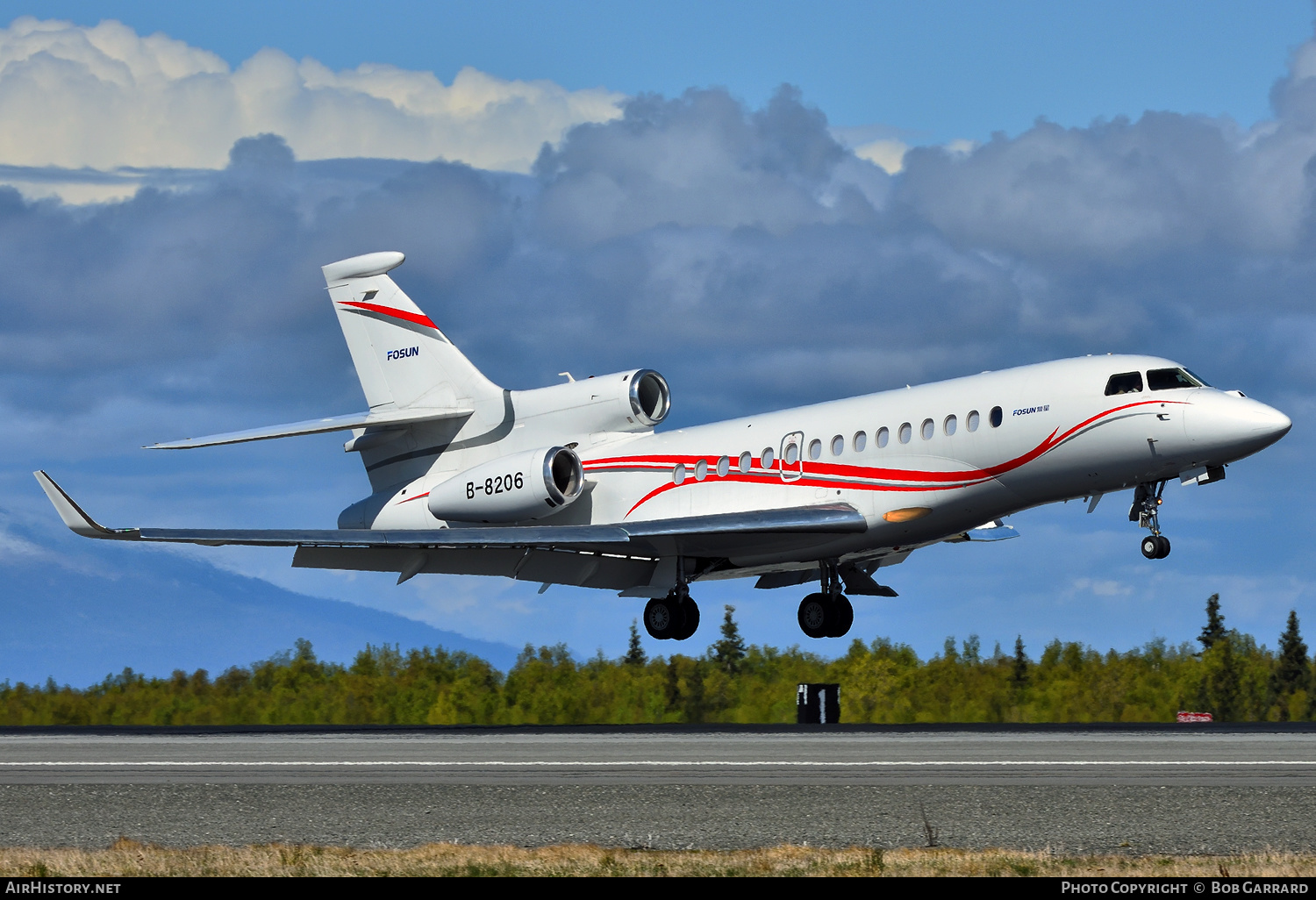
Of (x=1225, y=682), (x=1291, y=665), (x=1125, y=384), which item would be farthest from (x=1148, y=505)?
(x=1291, y=665)

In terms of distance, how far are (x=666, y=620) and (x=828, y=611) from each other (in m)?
3.46

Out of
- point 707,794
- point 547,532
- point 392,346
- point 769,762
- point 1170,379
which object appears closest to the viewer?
point 707,794

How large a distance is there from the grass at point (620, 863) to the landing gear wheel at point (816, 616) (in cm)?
1972

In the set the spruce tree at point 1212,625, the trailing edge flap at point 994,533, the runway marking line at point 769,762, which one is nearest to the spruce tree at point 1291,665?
the spruce tree at point 1212,625

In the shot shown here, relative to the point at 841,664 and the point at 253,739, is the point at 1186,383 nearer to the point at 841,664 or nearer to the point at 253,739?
the point at 253,739

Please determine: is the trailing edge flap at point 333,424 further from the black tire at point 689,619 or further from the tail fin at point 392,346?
the black tire at point 689,619

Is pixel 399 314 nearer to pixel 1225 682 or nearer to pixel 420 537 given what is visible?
pixel 420 537

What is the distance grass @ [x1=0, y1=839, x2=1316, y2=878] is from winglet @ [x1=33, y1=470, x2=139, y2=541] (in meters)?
16.8

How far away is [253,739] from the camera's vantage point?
81.0ft

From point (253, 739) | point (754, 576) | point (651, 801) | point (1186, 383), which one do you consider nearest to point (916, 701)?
point (754, 576)

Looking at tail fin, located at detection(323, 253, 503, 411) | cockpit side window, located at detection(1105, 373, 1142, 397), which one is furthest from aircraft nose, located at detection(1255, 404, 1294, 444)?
tail fin, located at detection(323, 253, 503, 411)

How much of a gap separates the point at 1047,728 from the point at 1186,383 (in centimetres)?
642

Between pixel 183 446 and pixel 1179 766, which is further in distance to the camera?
pixel 183 446

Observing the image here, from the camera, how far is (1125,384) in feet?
80.7
